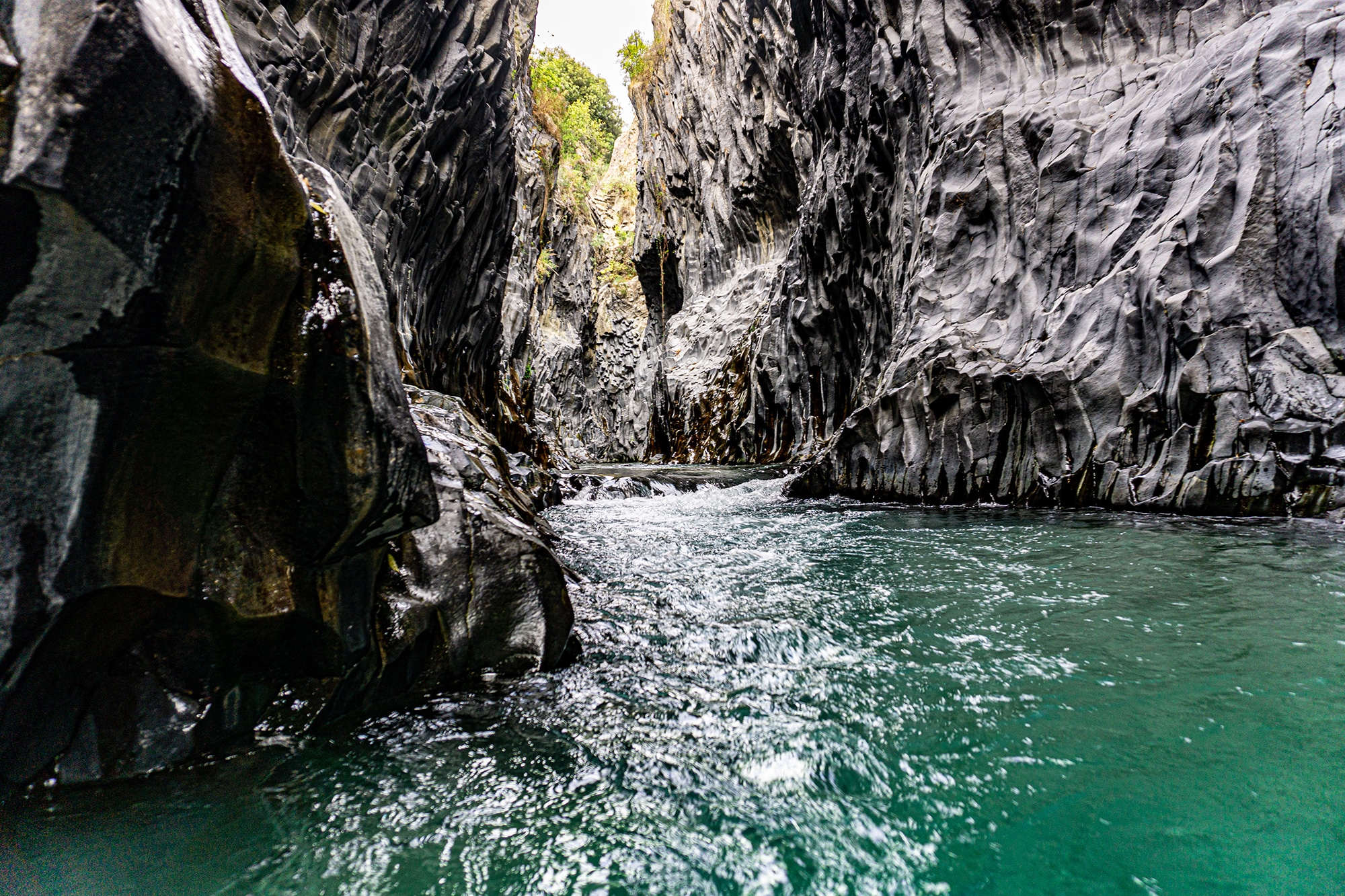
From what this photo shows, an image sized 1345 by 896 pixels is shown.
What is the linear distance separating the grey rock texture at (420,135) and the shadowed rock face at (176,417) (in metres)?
1.80

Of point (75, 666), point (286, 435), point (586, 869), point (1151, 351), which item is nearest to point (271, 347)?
point (286, 435)

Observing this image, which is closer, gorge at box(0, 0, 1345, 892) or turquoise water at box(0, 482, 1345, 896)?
turquoise water at box(0, 482, 1345, 896)

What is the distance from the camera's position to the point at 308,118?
7.41 m

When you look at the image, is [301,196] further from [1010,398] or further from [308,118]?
[1010,398]

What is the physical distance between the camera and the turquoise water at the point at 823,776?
1516 millimetres

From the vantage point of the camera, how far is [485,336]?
581 inches

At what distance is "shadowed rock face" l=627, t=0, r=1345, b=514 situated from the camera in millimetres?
6320

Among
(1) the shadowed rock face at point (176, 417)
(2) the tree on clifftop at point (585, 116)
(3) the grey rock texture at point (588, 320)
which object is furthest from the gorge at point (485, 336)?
(2) the tree on clifftop at point (585, 116)

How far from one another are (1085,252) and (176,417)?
1038 cm

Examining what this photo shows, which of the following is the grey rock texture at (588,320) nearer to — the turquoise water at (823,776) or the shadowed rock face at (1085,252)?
the shadowed rock face at (1085,252)

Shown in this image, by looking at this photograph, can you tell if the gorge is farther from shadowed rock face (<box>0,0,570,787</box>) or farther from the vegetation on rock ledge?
the vegetation on rock ledge

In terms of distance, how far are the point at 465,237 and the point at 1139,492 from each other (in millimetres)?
12795

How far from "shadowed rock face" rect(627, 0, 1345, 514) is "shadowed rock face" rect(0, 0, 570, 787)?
822 cm

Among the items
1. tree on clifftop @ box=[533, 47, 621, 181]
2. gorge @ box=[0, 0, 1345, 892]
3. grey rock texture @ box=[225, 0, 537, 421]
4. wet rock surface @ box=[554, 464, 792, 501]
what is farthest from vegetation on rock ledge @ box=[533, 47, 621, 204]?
wet rock surface @ box=[554, 464, 792, 501]
